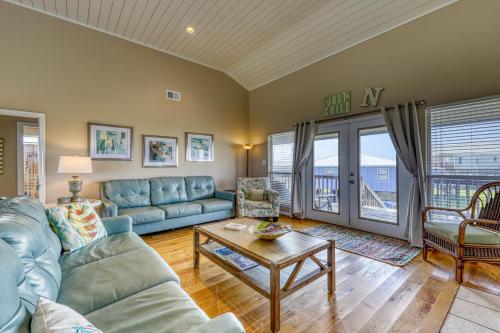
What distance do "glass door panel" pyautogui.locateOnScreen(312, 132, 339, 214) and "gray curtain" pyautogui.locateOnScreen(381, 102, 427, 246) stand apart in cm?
102

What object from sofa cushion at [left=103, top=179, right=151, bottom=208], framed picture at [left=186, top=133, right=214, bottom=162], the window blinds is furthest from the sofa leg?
framed picture at [left=186, top=133, right=214, bottom=162]

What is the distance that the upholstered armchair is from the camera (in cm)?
421

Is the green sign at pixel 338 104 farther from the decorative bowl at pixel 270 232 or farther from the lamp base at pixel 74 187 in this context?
the lamp base at pixel 74 187

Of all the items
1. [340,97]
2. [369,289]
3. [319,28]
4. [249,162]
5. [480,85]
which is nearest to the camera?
[369,289]

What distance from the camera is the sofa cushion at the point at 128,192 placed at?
12.0 ft

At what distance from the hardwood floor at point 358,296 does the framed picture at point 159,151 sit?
2.19m

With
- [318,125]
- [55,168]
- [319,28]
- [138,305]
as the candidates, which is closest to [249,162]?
[318,125]

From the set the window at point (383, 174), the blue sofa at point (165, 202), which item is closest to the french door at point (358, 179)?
the window at point (383, 174)

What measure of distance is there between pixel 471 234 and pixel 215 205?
3.36 metres

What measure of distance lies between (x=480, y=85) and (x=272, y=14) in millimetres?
2823

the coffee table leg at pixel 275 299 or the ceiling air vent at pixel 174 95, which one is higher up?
the ceiling air vent at pixel 174 95

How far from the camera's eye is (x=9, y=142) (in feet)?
11.9

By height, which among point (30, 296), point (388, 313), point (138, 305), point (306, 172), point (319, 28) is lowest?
point (388, 313)

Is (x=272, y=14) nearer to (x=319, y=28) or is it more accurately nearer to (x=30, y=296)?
(x=319, y=28)
